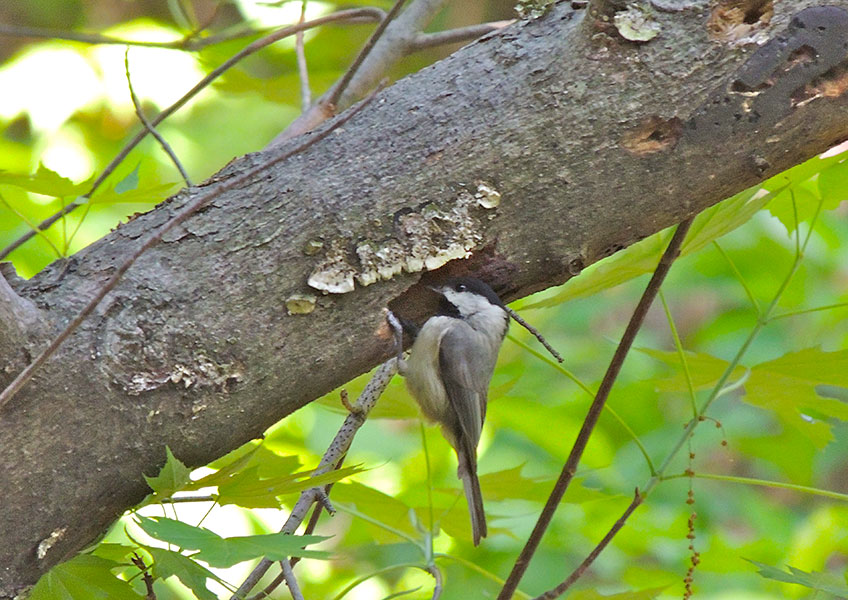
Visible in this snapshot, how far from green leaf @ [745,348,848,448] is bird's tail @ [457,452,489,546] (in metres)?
0.62

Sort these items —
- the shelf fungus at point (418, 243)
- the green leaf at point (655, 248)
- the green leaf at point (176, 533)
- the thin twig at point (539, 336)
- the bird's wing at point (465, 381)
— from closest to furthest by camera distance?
the green leaf at point (176, 533)
the shelf fungus at point (418, 243)
the thin twig at point (539, 336)
the green leaf at point (655, 248)
the bird's wing at point (465, 381)

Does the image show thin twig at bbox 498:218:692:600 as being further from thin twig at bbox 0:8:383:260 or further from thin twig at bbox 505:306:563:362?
thin twig at bbox 0:8:383:260

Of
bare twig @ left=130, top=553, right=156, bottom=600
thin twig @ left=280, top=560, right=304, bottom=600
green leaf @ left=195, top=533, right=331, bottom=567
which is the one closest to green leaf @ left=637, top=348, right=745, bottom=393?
thin twig @ left=280, top=560, right=304, bottom=600

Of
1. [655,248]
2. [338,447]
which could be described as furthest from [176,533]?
[655,248]

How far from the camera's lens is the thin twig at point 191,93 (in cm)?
163

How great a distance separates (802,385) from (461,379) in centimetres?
78

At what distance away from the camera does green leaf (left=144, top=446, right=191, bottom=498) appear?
1166 mm

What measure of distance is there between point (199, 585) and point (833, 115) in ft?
3.93

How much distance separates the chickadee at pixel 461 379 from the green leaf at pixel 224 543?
78cm

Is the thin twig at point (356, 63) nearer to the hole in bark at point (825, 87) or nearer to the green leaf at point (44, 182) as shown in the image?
the green leaf at point (44, 182)

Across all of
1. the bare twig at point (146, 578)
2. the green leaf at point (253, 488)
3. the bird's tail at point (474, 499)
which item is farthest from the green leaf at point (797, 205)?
the bare twig at point (146, 578)

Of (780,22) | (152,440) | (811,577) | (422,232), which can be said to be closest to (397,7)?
(422,232)

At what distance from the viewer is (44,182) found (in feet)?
5.23

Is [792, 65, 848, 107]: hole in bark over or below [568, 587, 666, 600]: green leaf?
over
